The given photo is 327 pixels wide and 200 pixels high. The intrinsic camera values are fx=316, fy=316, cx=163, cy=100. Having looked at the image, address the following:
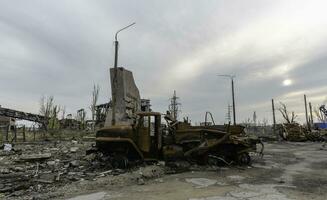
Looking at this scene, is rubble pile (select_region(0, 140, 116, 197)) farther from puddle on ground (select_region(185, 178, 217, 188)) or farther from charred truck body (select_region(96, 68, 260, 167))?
puddle on ground (select_region(185, 178, 217, 188))

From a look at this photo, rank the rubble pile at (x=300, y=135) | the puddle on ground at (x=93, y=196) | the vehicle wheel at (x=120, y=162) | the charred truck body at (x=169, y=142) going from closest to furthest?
the puddle on ground at (x=93, y=196) < the vehicle wheel at (x=120, y=162) < the charred truck body at (x=169, y=142) < the rubble pile at (x=300, y=135)

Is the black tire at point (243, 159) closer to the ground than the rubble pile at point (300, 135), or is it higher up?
closer to the ground

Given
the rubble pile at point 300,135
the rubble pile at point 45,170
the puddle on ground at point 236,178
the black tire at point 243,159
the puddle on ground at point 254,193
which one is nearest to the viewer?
the puddle on ground at point 254,193

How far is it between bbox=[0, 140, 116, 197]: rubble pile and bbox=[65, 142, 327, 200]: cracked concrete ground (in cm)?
186

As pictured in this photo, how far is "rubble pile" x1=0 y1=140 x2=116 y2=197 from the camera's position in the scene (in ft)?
31.4

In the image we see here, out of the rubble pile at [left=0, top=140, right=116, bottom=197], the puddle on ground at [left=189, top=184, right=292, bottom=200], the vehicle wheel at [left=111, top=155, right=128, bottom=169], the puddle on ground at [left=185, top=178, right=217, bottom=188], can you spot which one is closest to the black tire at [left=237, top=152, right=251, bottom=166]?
the puddle on ground at [left=185, top=178, right=217, bottom=188]

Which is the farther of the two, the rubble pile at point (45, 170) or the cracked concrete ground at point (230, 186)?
the rubble pile at point (45, 170)

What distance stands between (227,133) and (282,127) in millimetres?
25297

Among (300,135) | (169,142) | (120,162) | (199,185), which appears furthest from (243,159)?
(300,135)

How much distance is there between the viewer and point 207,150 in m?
12.9

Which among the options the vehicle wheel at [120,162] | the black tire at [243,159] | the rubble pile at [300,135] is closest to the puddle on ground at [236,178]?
the black tire at [243,159]

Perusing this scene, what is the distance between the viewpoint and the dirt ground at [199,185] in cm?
819

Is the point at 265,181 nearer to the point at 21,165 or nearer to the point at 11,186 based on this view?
the point at 11,186

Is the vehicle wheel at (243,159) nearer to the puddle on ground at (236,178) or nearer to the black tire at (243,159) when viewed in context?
the black tire at (243,159)
